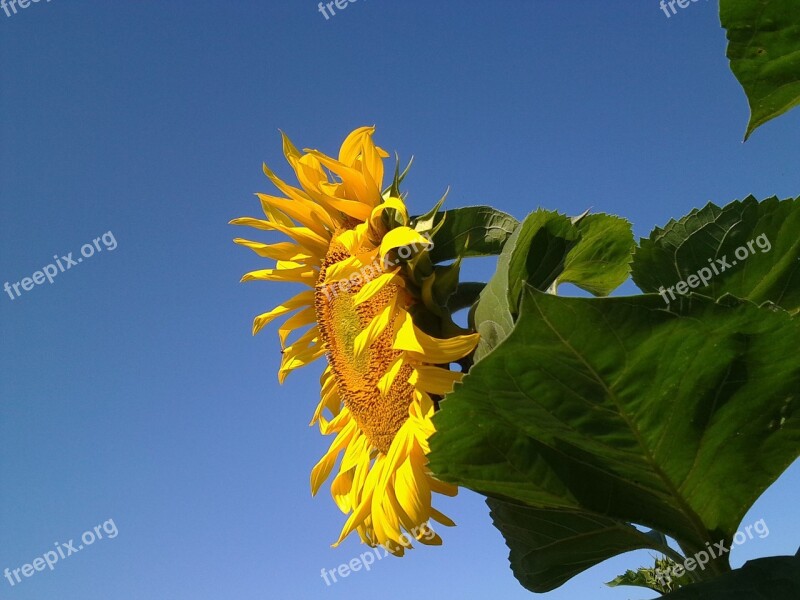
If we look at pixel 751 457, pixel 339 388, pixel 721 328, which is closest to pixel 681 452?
pixel 751 457

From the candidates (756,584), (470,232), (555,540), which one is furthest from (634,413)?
(470,232)

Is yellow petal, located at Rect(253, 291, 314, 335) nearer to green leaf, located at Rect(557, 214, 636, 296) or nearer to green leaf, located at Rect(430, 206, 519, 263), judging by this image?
A: green leaf, located at Rect(430, 206, 519, 263)

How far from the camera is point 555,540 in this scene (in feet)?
4.77

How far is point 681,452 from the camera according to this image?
1.10m

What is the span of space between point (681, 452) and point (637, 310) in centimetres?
32

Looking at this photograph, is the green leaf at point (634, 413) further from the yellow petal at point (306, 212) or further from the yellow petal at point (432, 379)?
the yellow petal at point (306, 212)

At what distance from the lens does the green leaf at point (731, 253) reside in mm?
1233

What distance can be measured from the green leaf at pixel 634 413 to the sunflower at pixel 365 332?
339 millimetres

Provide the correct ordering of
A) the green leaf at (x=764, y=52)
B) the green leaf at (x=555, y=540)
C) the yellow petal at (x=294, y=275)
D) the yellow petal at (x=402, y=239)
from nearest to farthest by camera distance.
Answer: the green leaf at (x=764, y=52)
the green leaf at (x=555, y=540)
the yellow petal at (x=402, y=239)
the yellow petal at (x=294, y=275)

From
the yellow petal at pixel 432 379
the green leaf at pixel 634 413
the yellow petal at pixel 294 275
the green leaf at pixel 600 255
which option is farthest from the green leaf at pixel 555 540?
the yellow petal at pixel 294 275

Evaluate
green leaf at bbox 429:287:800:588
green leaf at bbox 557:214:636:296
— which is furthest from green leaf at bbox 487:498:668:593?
green leaf at bbox 557:214:636:296

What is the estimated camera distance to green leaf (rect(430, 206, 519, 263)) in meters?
1.73

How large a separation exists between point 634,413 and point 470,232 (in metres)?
0.81

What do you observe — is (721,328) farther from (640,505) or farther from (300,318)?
(300,318)
